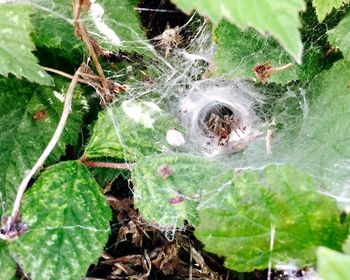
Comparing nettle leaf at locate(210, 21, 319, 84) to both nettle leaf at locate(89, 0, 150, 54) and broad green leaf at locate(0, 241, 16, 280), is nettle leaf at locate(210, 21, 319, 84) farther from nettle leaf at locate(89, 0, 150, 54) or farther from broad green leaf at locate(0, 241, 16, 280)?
broad green leaf at locate(0, 241, 16, 280)

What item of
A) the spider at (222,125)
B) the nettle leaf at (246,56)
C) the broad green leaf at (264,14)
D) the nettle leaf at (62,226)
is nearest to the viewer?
the broad green leaf at (264,14)

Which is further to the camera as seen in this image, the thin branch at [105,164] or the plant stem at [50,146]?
the thin branch at [105,164]

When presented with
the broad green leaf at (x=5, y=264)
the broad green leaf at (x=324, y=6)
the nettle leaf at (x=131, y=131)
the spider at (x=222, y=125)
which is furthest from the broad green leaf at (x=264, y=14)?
the broad green leaf at (x=5, y=264)

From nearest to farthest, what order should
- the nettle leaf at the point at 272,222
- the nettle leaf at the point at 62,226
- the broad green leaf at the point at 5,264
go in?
the nettle leaf at the point at 272,222
the nettle leaf at the point at 62,226
the broad green leaf at the point at 5,264

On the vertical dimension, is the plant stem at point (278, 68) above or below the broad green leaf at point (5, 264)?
above

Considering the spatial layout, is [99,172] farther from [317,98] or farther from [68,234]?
[317,98]

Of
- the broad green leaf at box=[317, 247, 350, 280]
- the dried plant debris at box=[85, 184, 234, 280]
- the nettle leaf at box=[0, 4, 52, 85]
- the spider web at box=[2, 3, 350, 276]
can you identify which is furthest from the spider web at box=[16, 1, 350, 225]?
the broad green leaf at box=[317, 247, 350, 280]

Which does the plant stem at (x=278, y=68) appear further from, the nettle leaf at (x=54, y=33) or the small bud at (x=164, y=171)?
the nettle leaf at (x=54, y=33)

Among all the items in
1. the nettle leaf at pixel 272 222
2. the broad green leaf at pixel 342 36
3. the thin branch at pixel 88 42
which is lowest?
the nettle leaf at pixel 272 222
